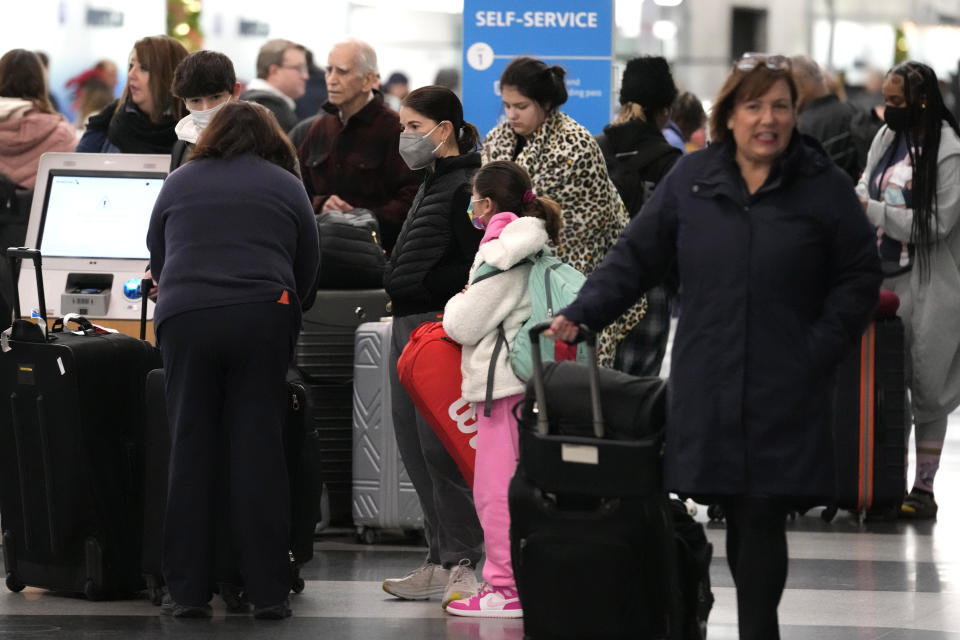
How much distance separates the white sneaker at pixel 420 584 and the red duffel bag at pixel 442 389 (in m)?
0.45

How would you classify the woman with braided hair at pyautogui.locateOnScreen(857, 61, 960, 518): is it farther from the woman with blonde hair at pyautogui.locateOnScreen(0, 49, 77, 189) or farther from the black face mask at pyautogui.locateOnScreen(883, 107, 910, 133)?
the woman with blonde hair at pyautogui.locateOnScreen(0, 49, 77, 189)

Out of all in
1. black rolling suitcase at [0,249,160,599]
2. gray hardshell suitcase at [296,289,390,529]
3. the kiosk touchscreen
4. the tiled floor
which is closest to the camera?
the tiled floor

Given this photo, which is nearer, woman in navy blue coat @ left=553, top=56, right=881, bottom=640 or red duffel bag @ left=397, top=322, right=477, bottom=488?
woman in navy blue coat @ left=553, top=56, right=881, bottom=640

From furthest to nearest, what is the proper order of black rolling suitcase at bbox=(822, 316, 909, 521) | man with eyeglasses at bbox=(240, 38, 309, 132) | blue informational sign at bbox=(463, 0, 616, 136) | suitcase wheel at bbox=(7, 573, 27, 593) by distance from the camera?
man with eyeglasses at bbox=(240, 38, 309, 132), blue informational sign at bbox=(463, 0, 616, 136), black rolling suitcase at bbox=(822, 316, 909, 521), suitcase wheel at bbox=(7, 573, 27, 593)

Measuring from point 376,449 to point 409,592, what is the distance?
116 cm

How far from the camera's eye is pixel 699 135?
14.0 meters

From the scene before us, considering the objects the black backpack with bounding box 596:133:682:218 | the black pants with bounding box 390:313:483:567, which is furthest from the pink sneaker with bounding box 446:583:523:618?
the black backpack with bounding box 596:133:682:218

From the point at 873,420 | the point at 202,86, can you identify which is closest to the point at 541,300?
the point at 202,86

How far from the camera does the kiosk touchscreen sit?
6.39m

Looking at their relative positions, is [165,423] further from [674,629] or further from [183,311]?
[674,629]

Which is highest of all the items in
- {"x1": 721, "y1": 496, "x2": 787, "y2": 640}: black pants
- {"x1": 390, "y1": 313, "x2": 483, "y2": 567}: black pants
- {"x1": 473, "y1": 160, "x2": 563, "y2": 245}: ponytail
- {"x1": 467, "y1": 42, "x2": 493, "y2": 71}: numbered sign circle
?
{"x1": 467, "y1": 42, "x2": 493, "y2": 71}: numbered sign circle

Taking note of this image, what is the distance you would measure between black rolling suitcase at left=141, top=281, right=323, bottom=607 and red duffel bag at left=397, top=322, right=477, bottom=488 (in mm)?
377

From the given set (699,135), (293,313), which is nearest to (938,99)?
(293,313)

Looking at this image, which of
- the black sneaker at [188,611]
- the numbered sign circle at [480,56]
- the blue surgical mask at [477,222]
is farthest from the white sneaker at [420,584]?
the numbered sign circle at [480,56]
